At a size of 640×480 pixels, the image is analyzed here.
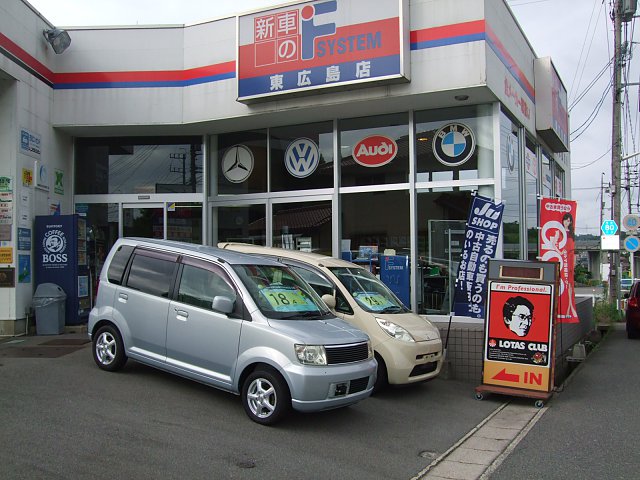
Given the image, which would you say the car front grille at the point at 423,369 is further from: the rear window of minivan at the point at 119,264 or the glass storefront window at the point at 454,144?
the glass storefront window at the point at 454,144

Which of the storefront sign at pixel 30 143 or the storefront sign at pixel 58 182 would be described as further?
the storefront sign at pixel 58 182

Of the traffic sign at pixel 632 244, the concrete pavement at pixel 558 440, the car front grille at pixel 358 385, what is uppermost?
the traffic sign at pixel 632 244

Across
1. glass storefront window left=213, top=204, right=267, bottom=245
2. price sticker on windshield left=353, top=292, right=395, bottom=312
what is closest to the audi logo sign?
glass storefront window left=213, top=204, right=267, bottom=245

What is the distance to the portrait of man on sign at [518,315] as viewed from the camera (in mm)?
7840

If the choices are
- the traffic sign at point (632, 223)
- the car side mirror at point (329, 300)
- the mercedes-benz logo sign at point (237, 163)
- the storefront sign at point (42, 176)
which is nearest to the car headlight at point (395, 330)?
the car side mirror at point (329, 300)

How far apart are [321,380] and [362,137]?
727 centimetres

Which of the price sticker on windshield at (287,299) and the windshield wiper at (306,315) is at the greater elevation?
the price sticker on windshield at (287,299)

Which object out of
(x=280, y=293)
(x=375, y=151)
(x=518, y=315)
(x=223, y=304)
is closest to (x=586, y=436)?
(x=518, y=315)

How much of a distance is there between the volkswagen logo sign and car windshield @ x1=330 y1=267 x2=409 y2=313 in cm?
417

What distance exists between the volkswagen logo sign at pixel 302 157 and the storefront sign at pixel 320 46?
171 cm

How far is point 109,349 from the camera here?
7.43m

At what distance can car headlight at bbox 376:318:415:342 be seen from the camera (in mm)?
7465

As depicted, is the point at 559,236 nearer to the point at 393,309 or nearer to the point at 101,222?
the point at 393,309

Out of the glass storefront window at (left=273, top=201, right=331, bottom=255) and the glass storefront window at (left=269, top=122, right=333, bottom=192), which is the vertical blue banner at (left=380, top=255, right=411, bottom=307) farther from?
the glass storefront window at (left=269, top=122, right=333, bottom=192)
